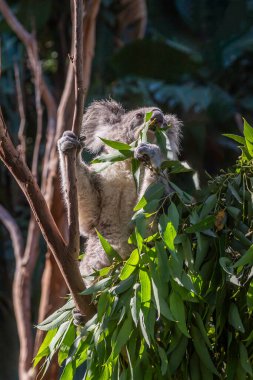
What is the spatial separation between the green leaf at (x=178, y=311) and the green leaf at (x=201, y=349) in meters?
0.10

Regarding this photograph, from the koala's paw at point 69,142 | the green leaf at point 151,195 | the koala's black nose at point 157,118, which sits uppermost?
the koala's paw at point 69,142

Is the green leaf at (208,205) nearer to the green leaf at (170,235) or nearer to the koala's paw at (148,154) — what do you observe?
the green leaf at (170,235)

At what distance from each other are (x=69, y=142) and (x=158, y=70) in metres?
5.57

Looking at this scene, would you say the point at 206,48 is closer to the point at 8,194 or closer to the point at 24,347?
the point at 8,194

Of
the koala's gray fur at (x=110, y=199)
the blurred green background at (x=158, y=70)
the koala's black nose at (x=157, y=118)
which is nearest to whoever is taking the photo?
the koala's black nose at (x=157, y=118)

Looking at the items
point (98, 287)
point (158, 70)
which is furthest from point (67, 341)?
point (158, 70)

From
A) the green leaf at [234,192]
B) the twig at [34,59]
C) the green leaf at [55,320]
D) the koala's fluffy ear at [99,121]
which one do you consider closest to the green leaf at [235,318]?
the green leaf at [234,192]

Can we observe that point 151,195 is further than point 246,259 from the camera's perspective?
Yes

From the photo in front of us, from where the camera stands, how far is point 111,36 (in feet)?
27.6

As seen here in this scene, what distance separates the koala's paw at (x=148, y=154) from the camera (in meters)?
2.79

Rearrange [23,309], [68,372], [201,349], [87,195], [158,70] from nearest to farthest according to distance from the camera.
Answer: [201,349] < [68,372] < [87,195] < [23,309] < [158,70]

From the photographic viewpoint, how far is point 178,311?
250 cm

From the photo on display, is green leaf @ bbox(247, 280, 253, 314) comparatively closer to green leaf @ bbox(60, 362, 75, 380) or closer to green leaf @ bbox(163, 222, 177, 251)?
green leaf @ bbox(163, 222, 177, 251)

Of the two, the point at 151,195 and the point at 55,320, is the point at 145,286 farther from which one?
the point at 55,320
